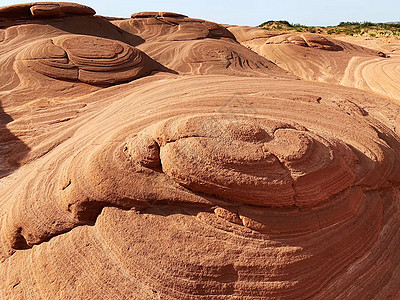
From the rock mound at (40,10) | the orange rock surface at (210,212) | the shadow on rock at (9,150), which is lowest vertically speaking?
the shadow on rock at (9,150)

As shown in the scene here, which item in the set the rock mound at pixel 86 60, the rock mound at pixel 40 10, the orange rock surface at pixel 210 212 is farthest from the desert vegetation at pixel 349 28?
the orange rock surface at pixel 210 212

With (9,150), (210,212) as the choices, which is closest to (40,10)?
(9,150)

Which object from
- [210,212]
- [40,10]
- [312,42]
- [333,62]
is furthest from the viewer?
[312,42]

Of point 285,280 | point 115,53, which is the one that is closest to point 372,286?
point 285,280

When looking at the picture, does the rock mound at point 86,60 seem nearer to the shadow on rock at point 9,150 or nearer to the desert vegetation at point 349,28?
the shadow on rock at point 9,150

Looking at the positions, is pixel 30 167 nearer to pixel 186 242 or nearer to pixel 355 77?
pixel 186 242

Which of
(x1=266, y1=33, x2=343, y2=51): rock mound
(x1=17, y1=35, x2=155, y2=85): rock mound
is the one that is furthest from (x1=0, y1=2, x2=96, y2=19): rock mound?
(x1=266, y1=33, x2=343, y2=51): rock mound

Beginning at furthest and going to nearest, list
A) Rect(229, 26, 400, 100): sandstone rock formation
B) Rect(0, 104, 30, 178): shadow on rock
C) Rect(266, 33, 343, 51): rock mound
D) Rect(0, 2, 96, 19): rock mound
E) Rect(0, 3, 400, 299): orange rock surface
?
1. Rect(266, 33, 343, 51): rock mound
2. Rect(0, 2, 96, 19): rock mound
3. Rect(229, 26, 400, 100): sandstone rock formation
4. Rect(0, 104, 30, 178): shadow on rock
5. Rect(0, 3, 400, 299): orange rock surface

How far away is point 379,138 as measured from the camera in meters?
4.71

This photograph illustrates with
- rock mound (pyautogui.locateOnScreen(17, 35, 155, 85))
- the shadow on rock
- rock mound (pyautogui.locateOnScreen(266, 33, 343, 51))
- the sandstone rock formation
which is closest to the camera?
the shadow on rock

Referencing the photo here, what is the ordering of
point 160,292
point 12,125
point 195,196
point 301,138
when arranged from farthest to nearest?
point 12,125 → point 301,138 → point 195,196 → point 160,292

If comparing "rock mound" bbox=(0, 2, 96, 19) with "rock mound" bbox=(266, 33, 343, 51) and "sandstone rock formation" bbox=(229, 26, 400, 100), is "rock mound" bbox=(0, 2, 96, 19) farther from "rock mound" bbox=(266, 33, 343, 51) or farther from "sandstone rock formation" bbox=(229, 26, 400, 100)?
"rock mound" bbox=(266, 33, 343, 51)

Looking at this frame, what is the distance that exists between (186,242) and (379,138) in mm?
3375

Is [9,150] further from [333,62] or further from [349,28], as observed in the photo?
[349,28]
